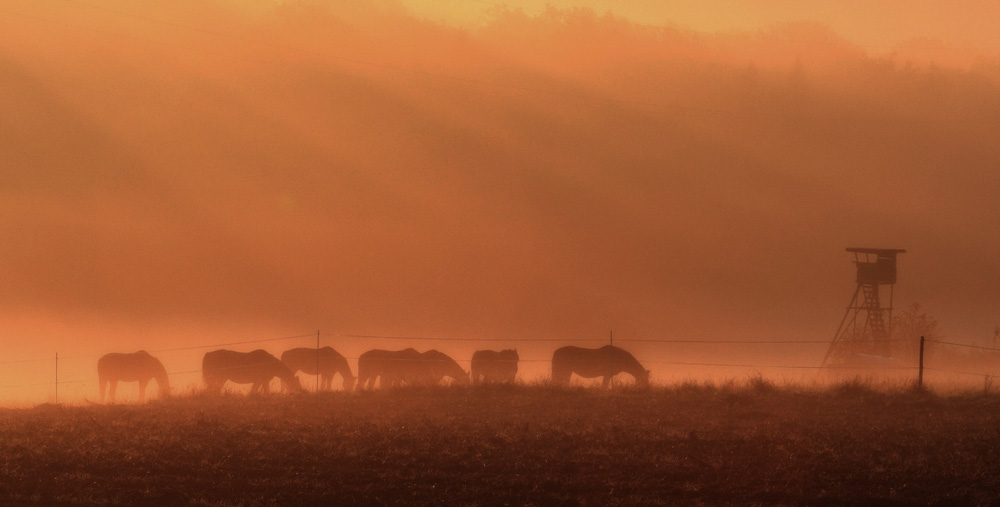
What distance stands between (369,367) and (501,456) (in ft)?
56.6

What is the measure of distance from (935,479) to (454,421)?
8438 mm

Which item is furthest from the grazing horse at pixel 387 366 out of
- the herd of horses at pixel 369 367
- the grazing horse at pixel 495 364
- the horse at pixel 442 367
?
the grazing horse at pixel 495 364

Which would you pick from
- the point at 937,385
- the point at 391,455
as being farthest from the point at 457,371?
the point at 391,455

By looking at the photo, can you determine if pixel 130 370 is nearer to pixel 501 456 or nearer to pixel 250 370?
pixel 250 370

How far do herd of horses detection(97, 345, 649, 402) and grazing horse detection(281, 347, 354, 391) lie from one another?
0.11 feet

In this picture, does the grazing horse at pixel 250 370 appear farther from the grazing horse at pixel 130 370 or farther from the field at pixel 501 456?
the field at pixel 501 456

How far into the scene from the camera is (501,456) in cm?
1475

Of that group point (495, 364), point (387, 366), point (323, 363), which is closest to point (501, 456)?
point (387, 366)

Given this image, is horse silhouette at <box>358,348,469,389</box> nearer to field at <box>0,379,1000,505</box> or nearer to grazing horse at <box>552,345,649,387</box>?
grazing horse at <box>552,345,649,387</box>

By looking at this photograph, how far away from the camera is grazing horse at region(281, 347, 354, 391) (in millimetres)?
31672

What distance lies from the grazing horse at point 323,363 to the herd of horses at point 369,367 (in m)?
0.03

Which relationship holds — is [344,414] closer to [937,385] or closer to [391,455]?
[391,455]

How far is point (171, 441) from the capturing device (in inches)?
595

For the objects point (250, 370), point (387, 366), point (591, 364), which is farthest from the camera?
point (591, 364)
